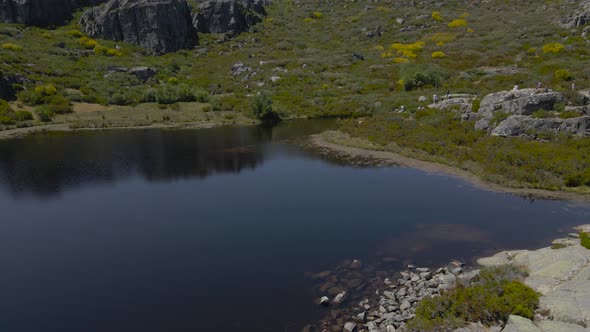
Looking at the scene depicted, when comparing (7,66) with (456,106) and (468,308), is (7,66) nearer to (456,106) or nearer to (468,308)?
(456,106)

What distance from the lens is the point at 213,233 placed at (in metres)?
22.4

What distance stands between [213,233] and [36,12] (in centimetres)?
11236

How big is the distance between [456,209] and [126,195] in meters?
23.8

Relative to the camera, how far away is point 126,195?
96.6ft

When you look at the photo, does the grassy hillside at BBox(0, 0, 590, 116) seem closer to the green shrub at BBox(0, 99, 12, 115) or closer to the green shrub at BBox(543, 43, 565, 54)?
the green shrub at BBox(543, 43, 565, 54)

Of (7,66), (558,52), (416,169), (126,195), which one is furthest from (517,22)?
(7,66)

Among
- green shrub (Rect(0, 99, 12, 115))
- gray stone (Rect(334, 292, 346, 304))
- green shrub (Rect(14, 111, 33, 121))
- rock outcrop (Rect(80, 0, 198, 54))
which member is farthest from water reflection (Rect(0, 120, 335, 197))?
rock outcrop (Rect(80, 0, 198, 54))

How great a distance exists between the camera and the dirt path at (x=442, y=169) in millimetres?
Result: 26094

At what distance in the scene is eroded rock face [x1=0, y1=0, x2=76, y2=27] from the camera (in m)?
98.8

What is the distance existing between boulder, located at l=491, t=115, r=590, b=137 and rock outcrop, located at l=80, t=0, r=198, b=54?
93140 mm

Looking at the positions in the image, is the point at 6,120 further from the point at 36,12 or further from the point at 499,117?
the point at 499,117

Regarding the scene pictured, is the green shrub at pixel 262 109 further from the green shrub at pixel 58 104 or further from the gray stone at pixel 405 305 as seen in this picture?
the gray stone at pixel 405 305

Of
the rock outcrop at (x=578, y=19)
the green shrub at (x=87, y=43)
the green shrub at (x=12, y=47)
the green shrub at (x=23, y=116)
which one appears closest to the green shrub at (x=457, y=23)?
the rock outcrop at (x=578, y=19)

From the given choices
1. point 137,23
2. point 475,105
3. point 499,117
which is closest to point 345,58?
point 475,105
